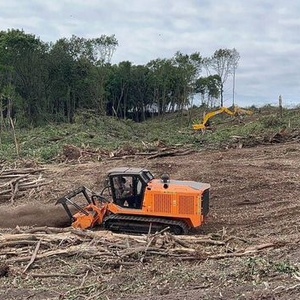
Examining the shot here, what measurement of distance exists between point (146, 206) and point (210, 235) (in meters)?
1.50

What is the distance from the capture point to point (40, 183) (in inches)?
637

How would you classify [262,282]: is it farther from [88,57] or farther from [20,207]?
[88,57]

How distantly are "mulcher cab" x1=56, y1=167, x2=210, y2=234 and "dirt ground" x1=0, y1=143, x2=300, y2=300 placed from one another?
0.53m

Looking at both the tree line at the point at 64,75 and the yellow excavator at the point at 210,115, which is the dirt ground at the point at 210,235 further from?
the tree line at the point at 64,75

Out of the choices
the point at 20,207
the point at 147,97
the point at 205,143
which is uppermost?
the point at 147,97

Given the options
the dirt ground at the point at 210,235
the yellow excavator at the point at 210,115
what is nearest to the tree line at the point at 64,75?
the yellow excavator at the point at 210,115

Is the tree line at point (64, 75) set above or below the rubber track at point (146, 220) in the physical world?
above

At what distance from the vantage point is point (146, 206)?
A: 409 inches

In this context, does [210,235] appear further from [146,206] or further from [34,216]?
[34,216]

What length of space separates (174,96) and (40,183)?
132 feet

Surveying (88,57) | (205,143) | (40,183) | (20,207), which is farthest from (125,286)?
(88,57)

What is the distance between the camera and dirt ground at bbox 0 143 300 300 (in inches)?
236

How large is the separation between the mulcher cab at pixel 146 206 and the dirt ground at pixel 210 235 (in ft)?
1.75

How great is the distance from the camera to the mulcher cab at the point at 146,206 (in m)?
10.2
